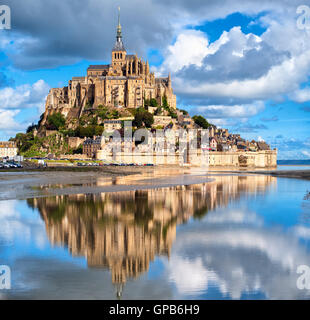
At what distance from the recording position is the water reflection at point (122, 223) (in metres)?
10.2

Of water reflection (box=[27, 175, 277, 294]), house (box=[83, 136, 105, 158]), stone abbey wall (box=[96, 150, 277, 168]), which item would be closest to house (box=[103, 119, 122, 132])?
house (box=[83, 136, 105, 158])

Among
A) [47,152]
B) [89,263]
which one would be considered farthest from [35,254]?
[47,152]

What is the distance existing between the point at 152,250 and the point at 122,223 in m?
3.64

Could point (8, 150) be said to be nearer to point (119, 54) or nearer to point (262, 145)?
point (119, 54)

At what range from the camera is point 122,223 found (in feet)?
47.6

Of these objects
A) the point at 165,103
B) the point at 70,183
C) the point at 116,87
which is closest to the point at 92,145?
the point at 116,87

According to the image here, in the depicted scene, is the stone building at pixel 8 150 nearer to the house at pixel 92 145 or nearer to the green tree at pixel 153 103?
the house at pixel 92 145

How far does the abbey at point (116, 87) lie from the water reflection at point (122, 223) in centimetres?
5779

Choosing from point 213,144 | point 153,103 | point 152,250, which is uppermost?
point 153,103

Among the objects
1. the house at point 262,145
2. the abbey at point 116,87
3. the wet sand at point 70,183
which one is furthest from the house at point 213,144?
the wet sand at point 70,183

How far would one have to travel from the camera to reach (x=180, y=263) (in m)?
9.79

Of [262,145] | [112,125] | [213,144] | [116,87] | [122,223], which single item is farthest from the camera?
[262,145]

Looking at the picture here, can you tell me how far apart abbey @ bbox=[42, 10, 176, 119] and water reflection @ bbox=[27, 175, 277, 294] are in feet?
190
